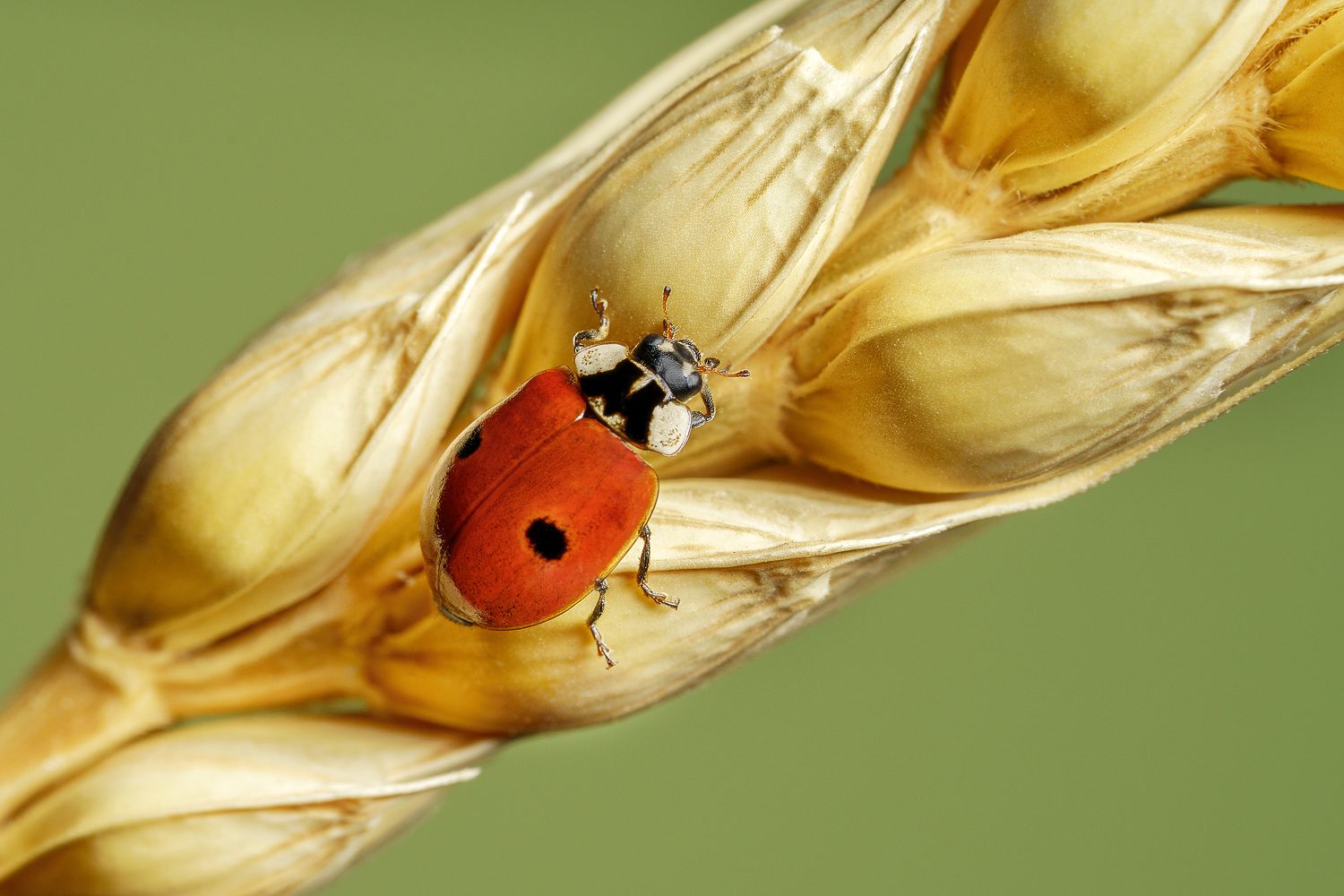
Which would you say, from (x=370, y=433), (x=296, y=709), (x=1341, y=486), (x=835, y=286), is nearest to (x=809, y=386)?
(x=835, y=286)

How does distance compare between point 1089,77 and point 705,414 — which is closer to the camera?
point 1089,77

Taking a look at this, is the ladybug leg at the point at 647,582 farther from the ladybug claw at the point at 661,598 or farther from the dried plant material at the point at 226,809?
the dried plant material at the point at 226,809

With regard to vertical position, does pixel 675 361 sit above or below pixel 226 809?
above

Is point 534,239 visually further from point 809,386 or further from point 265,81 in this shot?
point 265,81

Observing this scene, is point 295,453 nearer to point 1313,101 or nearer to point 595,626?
point 595,626

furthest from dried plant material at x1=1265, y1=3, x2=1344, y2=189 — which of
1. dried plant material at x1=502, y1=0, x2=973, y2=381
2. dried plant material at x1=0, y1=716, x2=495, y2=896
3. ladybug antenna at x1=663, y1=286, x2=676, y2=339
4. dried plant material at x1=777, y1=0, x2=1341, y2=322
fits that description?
dried plant material at x1=0, y1=716, x2=495, y2=896

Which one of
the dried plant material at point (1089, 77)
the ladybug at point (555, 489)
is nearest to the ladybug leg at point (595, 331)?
the ladybug at point (555, 489)

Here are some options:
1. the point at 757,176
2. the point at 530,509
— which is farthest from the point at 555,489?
the point at 757,176
